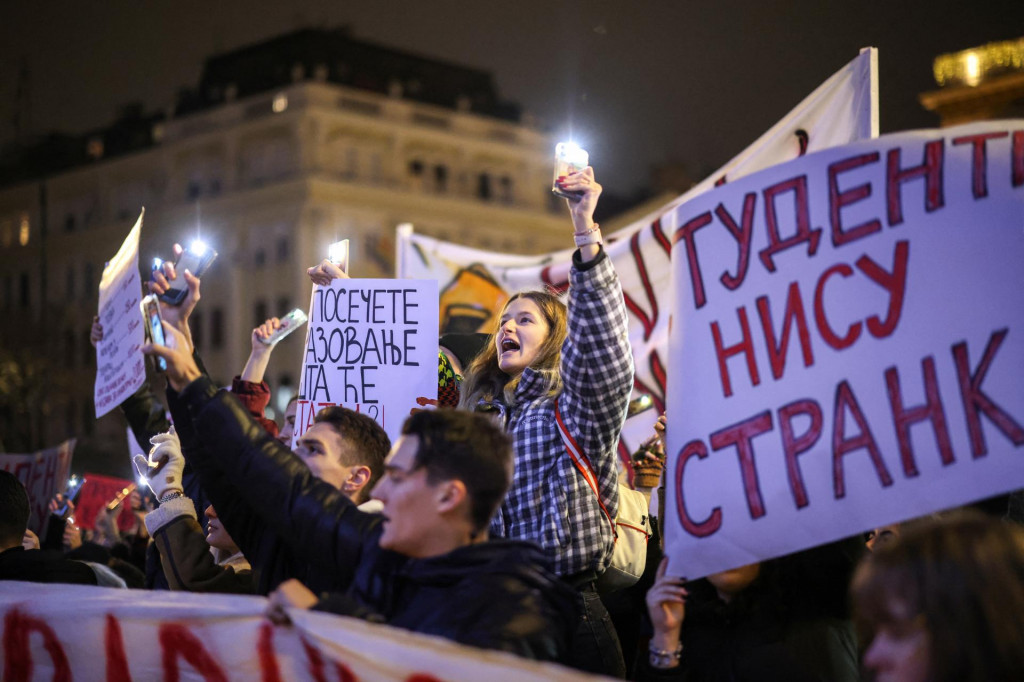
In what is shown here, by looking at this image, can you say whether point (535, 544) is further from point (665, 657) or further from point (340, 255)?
point (340, 255)

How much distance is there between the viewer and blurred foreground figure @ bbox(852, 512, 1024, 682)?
7.48 ft

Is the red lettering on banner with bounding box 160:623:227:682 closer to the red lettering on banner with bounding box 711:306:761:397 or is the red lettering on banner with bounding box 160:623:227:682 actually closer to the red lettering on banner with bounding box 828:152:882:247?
the red lettering on banner with bounding box 711:306:761:397

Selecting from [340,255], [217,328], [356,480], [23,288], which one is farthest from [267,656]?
[23,288]

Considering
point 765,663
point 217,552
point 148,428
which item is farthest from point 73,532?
point 765,663

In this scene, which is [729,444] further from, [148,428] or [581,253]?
[148,428]

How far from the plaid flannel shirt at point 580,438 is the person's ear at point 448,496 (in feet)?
2.14

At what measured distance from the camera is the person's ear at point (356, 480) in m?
3.60

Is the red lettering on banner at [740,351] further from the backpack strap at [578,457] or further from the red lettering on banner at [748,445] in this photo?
the backpack strap at [578,457]

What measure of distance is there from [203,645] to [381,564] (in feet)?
1.58

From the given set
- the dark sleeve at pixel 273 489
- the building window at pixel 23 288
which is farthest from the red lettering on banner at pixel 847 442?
the building window at pixel 23 288

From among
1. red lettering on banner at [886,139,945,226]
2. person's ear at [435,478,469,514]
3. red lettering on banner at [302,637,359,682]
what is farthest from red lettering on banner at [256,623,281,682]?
red lettering on banner at [886,139,945,226]

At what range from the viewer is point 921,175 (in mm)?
2975

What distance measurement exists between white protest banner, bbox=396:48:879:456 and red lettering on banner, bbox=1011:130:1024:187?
1.04 metres

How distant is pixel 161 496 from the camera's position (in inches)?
171
